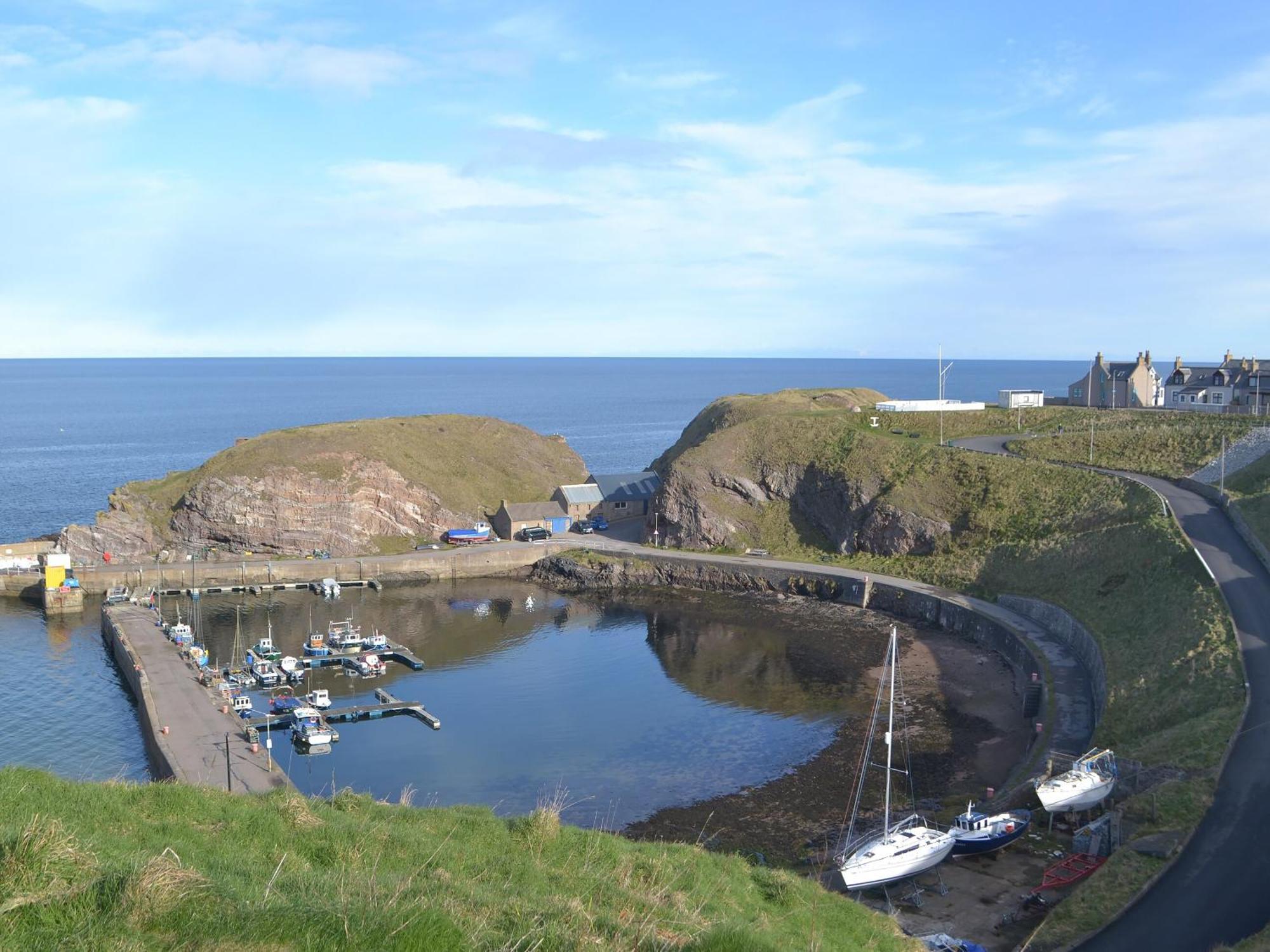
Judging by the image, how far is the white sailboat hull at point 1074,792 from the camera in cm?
3141

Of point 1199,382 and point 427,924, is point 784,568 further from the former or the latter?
point 427,924

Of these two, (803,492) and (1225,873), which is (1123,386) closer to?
(803,492)

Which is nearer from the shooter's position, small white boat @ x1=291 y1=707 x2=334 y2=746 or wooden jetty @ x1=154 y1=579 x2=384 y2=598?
small white boat @ x1=291 y1=707 x2=334 y2=746

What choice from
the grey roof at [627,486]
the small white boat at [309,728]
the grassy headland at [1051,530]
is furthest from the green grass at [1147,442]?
the small white boat at [309,728]

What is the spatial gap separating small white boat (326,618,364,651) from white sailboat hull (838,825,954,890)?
38239 millimetres

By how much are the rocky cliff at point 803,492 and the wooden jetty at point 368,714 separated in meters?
37.4

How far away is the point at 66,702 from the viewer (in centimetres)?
4981

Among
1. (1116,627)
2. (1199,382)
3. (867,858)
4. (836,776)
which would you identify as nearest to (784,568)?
(1116,627)

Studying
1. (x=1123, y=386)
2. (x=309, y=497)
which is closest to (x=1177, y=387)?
(x=1123, y=386)

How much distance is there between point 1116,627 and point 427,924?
1818 inches

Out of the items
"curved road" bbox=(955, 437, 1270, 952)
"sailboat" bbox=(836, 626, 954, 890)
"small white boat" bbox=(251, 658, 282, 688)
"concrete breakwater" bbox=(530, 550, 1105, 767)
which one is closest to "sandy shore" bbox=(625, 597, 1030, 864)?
"concrete breakwater" bbox=(530, 550, 1105, 767)

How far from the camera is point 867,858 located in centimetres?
2938

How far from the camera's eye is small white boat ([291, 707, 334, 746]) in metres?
45.3

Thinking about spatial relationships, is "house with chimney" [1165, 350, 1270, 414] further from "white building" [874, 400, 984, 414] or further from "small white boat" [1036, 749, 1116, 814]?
"small white boat" [1036, 749, 1116, 814]
